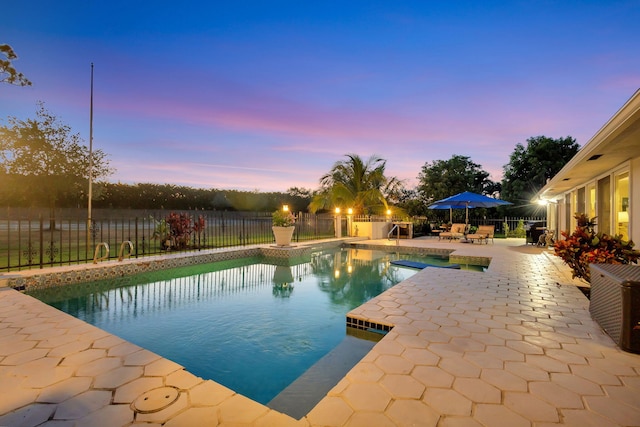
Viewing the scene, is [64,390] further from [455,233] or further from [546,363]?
[455,233]

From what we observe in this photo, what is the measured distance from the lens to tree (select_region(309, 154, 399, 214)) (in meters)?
15.7

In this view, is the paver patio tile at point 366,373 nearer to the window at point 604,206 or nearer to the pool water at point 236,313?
the pool water at point 236,313

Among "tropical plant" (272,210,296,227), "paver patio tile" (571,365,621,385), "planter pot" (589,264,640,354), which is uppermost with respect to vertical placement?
"tropical plant" (272,210,296,227)

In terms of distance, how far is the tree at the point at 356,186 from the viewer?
15.7 metres

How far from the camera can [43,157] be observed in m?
12.8

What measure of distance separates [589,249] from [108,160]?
17.8 m

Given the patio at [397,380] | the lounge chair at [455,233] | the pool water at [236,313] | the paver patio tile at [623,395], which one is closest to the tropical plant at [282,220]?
the pool water at [236,313]

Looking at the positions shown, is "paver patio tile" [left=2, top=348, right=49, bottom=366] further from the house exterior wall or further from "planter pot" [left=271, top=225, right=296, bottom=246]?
the house exterior wall

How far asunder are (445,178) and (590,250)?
17.7 metres

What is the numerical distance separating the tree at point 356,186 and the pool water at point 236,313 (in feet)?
24.3

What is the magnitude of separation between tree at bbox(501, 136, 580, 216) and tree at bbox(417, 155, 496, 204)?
344 cm

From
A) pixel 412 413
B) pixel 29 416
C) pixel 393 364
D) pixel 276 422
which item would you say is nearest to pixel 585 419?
pixel 412 413

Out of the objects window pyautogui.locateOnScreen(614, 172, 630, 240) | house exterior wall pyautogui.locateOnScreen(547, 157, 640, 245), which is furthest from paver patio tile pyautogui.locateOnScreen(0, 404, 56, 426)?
window pyautogui.locateOnScreen(614, 172, 630, 240)

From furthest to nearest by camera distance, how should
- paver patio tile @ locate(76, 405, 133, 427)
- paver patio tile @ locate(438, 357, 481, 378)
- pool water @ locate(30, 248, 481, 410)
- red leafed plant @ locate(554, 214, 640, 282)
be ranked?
red leafed plant @ locate(554, 214, 640, 282), pool water @ locate(30, 248, 481, 410), paver patio tile @ locate(438, 357, 481, 378), paver patio tile @ locate(76, 405, 133, 427)
